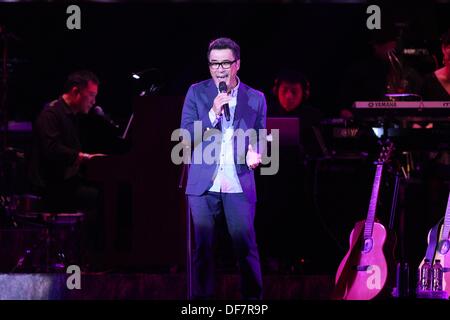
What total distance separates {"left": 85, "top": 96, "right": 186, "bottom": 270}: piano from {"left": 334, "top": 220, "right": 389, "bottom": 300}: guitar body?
133cm

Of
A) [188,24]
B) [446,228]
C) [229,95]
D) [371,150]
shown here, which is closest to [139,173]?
[229,95]

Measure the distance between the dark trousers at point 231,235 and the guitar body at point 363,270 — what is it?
791 mm

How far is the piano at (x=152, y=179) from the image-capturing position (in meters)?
7.56

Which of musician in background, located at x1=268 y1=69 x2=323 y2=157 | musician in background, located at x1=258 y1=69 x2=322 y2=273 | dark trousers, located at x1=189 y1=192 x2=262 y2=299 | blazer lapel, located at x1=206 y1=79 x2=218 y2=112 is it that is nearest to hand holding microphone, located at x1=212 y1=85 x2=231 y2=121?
blazer lapel, located at x1=206 y1=79 x2=218 y2=112

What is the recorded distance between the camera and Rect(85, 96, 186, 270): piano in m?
7.56

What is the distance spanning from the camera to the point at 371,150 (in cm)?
777

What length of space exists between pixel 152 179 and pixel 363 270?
1.78m

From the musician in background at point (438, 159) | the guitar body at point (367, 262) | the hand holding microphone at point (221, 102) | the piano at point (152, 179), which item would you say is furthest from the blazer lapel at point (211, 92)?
the musician in background at point (438, 159)

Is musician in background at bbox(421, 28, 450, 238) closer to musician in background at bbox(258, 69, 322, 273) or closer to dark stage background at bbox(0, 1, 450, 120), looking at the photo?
musician in background at bbox(258, 69, 322, 273)

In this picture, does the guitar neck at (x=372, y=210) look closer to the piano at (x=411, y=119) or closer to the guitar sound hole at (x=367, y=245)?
the guitar sound hole at (x=367, y=245)

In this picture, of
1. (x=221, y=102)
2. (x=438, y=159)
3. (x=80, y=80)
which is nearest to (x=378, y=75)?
(x=438, y=159)

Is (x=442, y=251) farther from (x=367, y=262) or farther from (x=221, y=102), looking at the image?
(x=221, y=102)

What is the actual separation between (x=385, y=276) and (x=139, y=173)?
203 centimetres

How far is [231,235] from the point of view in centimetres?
646
